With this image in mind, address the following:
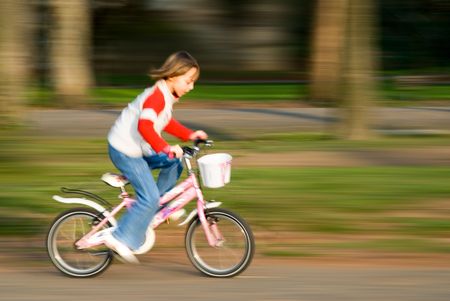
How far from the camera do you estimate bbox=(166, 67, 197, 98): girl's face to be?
7.39 m

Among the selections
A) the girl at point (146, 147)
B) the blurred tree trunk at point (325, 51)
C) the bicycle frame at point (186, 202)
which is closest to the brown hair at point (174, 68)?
the girl at point (146, 147)

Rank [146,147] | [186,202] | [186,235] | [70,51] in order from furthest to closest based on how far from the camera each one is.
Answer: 1. [70,51]
2. [186,235]
3. [186,202]
4. [146,147]

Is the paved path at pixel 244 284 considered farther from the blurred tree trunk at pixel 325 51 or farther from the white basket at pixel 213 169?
the blurred tree trunk at pixel 325 51

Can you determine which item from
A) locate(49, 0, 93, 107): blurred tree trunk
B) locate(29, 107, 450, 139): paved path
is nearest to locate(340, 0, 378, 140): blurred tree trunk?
locate(29, 107, 450, 139): paved path

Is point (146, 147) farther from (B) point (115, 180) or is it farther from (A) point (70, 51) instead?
(A) point (70, 51)

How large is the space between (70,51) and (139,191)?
16592 millimetres

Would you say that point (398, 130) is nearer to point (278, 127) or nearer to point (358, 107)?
point (278, 127)

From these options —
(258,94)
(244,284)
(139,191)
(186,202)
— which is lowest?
(258,94)

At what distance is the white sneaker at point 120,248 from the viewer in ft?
24.8

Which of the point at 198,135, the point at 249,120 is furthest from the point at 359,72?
the point at 198,135

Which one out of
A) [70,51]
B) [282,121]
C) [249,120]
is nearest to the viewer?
[282,121]

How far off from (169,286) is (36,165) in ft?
15.6

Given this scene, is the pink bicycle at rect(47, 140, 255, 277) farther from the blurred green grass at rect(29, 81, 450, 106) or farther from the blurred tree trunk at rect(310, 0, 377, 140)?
the blurred green grass at rect(29, 81, 450, 106)

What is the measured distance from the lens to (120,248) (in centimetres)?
756
